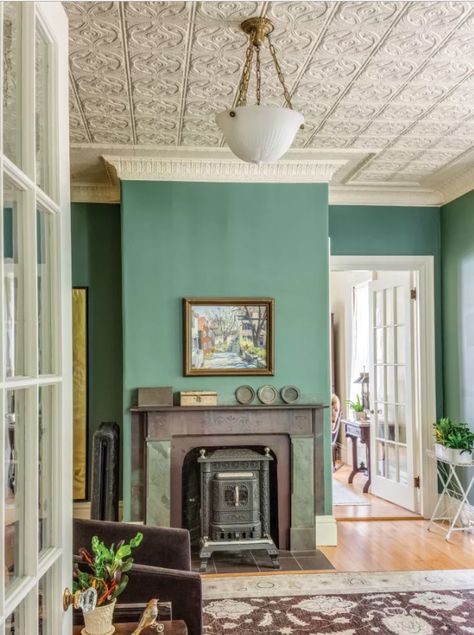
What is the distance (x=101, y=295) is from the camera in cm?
500

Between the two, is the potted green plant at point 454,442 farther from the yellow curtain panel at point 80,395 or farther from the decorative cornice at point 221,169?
the yellow curtain panel at point 80,395

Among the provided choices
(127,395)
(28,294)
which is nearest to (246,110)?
(28,294)

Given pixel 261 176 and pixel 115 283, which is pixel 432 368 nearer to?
pixel 261 176

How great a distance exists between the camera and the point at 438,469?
5207mm

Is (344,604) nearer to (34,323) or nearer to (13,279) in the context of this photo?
(34,323)

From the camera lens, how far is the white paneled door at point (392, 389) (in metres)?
5.40

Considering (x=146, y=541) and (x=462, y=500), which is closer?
(x=146, y=541)

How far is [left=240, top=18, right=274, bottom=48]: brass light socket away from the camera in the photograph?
8.29 ft

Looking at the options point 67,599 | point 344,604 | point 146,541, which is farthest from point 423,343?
point 67,599

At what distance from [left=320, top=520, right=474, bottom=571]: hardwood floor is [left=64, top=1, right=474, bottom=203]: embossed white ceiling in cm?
281

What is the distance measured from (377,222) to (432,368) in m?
1.38

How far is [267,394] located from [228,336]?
52cm

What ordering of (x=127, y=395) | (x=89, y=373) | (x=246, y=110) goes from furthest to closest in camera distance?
(x=89, y=373) < (x=127, y=395) < (x=246, y=110)

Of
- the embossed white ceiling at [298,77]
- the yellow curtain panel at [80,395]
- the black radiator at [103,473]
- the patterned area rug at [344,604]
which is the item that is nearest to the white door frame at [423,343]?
the embossed white ceiling at [298,77]
